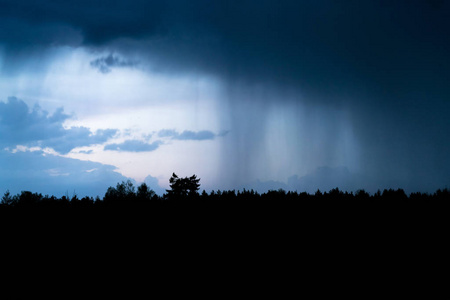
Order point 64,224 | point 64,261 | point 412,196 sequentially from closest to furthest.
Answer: point 64,261
point 64,224
point 412,196

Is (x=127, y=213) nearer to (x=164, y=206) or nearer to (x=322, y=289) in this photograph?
(x=164, y=206)

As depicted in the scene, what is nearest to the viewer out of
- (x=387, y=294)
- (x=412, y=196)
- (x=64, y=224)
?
(x=387, y=294)

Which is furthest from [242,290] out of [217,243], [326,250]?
[326,250]

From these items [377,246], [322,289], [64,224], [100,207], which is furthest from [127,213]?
[377,246]

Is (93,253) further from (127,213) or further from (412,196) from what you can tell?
(412,196)

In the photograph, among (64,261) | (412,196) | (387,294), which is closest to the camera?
(387,294)

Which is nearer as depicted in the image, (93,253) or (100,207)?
(93,253)

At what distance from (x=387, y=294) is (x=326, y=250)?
103 inches

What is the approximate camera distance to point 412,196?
15.5 meters

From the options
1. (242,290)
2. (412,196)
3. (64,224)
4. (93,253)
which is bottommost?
(242,290)

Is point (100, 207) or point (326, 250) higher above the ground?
point (100, 207)

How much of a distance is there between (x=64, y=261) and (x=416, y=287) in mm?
13865

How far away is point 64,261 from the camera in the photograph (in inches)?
531

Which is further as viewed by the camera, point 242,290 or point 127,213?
point 127,213
